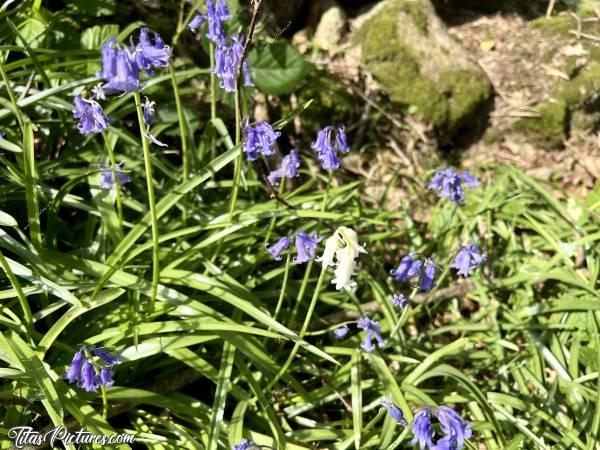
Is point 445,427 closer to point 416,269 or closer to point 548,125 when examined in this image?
point 416,269

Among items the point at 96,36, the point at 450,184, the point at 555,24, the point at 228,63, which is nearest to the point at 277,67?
the point at 96,36

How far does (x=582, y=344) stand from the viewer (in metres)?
Answer: 4.02

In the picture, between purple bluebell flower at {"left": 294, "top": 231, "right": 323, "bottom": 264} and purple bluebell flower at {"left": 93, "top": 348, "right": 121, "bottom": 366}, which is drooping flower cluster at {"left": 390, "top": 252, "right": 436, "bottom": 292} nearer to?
purple bluebell flower at {"left": 294, "top": 231, "right": 323, "bottom": 264}

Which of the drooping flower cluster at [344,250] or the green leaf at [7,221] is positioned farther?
the green leaf at [7,221]

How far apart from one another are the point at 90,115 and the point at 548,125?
170 inches

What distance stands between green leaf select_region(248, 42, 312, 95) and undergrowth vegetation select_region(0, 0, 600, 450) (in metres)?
0.01

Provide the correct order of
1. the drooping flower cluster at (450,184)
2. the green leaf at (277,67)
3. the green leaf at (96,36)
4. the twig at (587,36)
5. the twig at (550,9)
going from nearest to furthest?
the drooping flower cluster at (450,184), the green leaf at (96,36), the green leaf at (277,67), the twig at (587,36), the twig at (550,9)

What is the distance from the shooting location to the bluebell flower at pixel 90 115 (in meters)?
2.69

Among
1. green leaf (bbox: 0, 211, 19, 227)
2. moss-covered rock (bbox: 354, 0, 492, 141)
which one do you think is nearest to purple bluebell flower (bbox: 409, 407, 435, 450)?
green leaf (bbox: 0, 211, 19, 227)

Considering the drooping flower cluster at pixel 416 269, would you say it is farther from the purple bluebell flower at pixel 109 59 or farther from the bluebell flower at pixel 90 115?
the purple bluebell flower at pixel 109 59

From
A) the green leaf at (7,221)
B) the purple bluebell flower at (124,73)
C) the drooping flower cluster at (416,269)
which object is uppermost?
the purple bluebell flower at (124,73)

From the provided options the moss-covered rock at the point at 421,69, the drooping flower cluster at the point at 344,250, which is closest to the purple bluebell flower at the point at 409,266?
the drooping flower cluster at the point at 344,250

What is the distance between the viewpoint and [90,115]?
108 inches

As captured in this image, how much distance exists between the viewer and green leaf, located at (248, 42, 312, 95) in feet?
14.0
